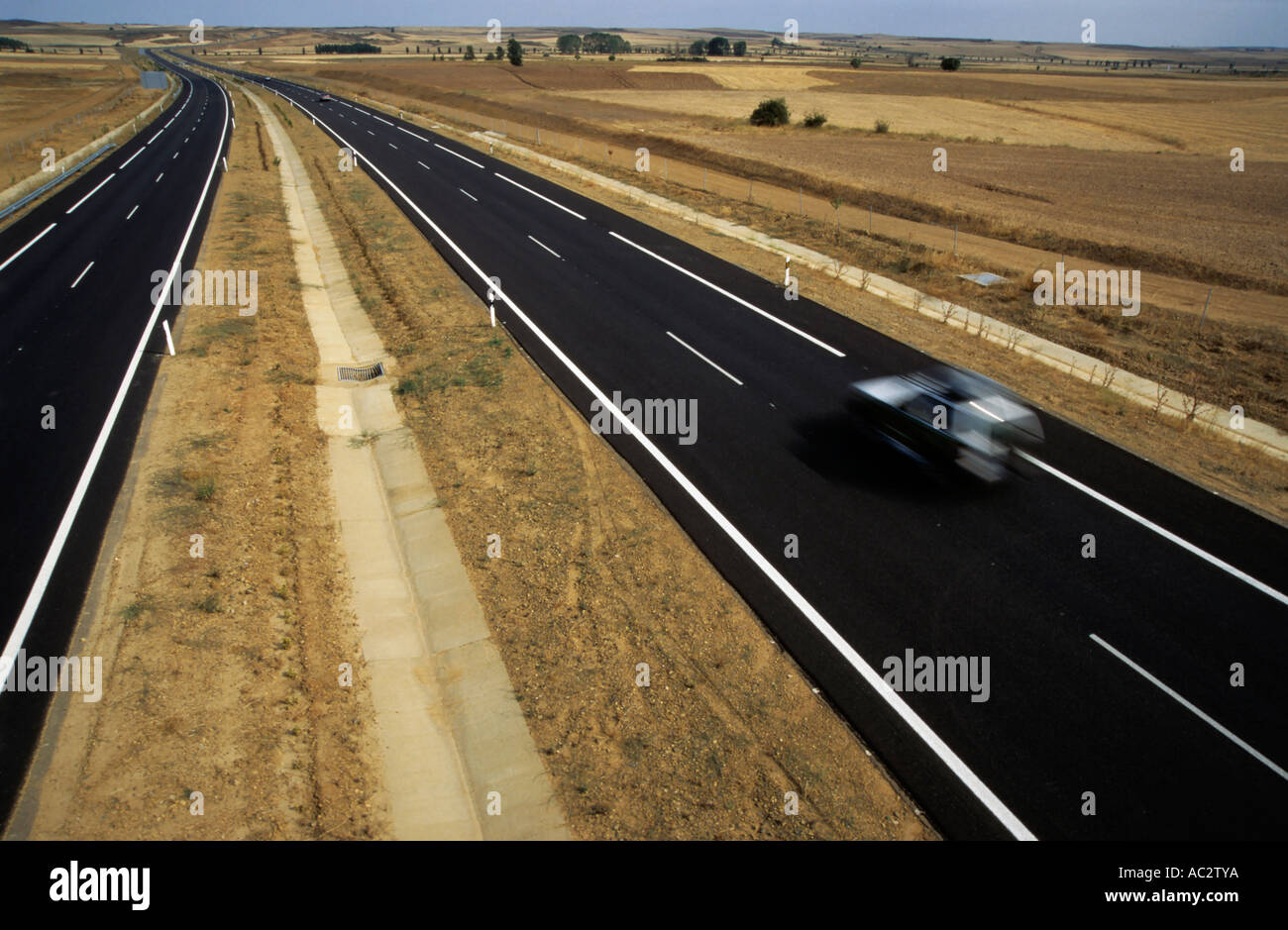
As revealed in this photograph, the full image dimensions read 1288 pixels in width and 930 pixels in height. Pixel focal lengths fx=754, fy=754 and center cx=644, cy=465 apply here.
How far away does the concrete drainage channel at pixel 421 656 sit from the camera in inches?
275

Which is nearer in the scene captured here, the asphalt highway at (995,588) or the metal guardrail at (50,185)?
the asphalt highway at (995,588)

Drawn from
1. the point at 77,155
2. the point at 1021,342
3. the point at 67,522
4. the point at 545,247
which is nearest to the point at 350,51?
the point at 77,155

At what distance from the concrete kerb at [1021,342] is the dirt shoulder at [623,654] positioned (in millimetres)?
10618

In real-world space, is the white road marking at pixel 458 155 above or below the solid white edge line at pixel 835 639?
above

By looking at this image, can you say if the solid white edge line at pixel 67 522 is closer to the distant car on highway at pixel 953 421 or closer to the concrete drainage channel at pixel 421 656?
the concrete drainage channel at pixel 421 656

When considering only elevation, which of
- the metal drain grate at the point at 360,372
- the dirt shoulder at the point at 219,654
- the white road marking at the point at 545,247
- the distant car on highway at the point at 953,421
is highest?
the white road marking at the point at 545,247

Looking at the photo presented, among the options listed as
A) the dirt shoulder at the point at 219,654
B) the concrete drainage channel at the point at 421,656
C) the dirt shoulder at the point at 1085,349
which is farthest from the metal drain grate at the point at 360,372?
the dirt shoulder at the point at 1085,349

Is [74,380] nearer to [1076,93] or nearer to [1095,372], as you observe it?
[1095,372]

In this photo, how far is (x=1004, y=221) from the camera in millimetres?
31047

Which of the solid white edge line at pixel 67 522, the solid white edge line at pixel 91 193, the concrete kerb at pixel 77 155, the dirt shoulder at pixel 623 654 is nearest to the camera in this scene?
the dirt shoulder at pixel 623 654

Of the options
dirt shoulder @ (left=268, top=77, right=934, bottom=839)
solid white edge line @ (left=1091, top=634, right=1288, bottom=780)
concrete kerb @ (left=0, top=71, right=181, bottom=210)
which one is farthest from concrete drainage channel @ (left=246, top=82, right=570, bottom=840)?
concrete kerb @ (left=0, top=71, right=181, bottom=210)

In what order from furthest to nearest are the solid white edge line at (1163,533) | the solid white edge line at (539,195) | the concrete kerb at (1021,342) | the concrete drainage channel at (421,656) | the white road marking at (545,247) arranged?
the solid white edge line at (539,195) < the white road marking at (545,247) < the concrete kerb at (1021,342) < the solid white edge line at (1163,533) < the concrete drainage channel at (421,656)

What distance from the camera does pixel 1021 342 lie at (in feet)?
59.7

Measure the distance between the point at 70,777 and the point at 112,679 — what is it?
1.31m
